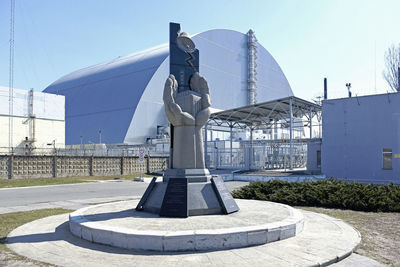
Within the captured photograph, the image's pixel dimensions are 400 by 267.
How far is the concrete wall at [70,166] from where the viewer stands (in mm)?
27172

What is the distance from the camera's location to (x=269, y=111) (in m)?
36.3

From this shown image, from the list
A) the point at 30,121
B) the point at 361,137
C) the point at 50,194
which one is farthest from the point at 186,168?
the point at 30,121

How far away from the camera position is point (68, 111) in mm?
63000

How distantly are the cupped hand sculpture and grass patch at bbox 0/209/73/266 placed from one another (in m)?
4.57

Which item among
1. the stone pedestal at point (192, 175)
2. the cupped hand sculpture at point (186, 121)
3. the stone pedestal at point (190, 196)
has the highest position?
the cupped hand sculpture at point (186, 121)

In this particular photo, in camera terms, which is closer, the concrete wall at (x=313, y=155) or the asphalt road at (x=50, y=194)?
the asphalt road at (x=50, y=194)

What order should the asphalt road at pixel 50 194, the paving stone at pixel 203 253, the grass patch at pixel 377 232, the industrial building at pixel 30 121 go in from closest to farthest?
the paving stone at pixel 203 253, the grass patch at pixel 377 232, the asphalt road at pixel 50 194, the industrial building at pixel 30 121

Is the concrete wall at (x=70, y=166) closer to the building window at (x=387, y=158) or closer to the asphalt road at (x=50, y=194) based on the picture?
the asphalt road at (x=50, y=194)

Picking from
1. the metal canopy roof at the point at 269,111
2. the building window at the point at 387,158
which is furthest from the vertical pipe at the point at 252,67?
the building window at the point at 387,158

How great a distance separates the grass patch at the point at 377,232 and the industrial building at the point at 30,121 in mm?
34383

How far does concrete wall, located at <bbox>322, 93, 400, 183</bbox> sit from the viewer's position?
24.5m

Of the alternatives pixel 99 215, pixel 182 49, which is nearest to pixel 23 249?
pixel 99 215

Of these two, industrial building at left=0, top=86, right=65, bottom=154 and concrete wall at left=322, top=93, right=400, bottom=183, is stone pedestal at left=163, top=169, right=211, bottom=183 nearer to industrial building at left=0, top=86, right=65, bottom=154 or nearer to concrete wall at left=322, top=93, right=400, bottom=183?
concrete wall at left=322, top=93, right=400, bottom=183

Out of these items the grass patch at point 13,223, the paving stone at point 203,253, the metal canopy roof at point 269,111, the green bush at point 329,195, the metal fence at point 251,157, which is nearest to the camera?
the paving stone at point 203,253
